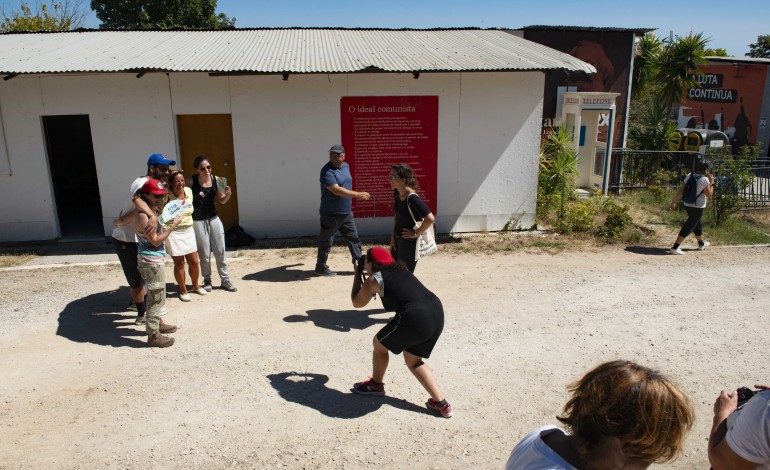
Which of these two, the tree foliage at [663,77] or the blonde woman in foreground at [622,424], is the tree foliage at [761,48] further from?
the blonde woman in foreground at [622,424]

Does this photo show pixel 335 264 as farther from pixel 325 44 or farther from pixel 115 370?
pixel 325 44

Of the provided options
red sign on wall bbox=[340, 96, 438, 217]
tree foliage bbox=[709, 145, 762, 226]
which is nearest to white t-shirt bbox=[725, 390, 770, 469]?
red sign on wall bbox=[340, 96, 438, 217]

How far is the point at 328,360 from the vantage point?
5.46 metres

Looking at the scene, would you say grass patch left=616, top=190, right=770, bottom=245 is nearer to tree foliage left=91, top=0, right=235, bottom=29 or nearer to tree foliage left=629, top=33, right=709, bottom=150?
tree foliage left=629, top=33, right=709, bottom=150

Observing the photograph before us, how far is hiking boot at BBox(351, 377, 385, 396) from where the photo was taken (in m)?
4.77

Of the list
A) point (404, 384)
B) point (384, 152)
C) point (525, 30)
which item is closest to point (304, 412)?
point (404, 384)

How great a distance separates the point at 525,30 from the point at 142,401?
14.3 metres

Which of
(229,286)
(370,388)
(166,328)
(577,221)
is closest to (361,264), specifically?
(370,388)

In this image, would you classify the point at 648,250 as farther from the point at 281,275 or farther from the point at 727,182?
the point at 281,275

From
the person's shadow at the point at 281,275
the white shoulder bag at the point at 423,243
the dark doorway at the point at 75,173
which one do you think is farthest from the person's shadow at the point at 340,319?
the dark doorway at the point at 75,173

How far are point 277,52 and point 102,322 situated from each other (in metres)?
5.43

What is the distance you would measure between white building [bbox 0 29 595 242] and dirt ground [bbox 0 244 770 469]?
1743 millimetres

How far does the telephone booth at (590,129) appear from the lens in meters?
12.8

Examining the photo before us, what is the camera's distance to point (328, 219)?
7.52 m
